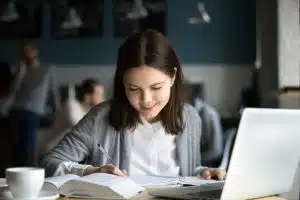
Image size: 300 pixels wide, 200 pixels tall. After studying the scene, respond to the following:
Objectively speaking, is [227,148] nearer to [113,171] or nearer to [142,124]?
[142,124]

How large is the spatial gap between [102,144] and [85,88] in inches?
79.9

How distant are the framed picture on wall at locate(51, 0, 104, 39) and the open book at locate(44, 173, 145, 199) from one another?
2565 millimetres

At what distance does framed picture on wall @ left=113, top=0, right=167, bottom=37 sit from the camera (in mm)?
3592

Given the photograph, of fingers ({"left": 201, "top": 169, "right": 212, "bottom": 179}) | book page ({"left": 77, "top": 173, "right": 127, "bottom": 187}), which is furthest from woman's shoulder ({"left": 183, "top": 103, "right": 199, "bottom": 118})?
book page ({"left": 77, "top": 173, "right": 127, "bottom": 187})

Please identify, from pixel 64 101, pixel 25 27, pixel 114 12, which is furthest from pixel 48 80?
pixel 114 12

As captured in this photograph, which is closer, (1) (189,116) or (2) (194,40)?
(1) (189,116)

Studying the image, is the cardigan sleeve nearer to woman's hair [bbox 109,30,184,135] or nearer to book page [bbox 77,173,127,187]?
woman's hair [bbox 109,30,184,135]

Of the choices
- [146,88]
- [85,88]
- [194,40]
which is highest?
[194,40]

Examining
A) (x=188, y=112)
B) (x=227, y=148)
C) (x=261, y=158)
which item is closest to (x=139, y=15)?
(x=227, y=148)

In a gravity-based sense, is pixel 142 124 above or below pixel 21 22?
below

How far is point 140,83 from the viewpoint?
60.2 inches

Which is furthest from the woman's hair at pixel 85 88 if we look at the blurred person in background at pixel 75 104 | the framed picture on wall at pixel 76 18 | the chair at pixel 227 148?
the chair at pixel 227 148

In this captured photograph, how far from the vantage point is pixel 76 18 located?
12.1 feet

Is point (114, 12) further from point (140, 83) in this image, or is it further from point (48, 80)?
point (140, 83)
